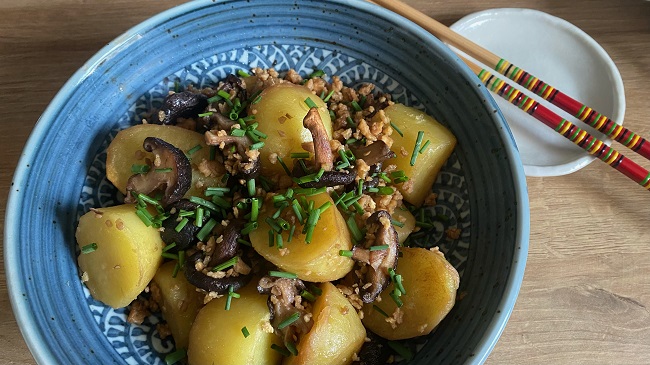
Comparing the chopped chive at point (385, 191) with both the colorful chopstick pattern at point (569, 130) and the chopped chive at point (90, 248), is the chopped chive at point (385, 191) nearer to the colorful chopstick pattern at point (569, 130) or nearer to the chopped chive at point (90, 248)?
the colorful chopstick pattern at point (569, 130)

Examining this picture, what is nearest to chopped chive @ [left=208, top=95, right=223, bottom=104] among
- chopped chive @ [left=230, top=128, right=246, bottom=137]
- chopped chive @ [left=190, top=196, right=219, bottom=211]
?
chopped chive @ [left=230, top=128, right=246, bottom=137]

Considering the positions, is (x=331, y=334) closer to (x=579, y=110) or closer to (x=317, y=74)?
(x=317, y=74)

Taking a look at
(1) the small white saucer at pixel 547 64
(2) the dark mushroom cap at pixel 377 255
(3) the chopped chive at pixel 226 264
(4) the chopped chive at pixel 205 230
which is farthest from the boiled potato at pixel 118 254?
(1) the small white saucer at pixel 547 64

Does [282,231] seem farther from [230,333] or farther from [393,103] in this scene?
[393,103]

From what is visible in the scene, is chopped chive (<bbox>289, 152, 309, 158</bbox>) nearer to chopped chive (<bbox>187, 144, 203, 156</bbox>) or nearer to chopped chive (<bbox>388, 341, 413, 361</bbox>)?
chopped chive (<bbox>187, 144, 203, 156</bbox>)

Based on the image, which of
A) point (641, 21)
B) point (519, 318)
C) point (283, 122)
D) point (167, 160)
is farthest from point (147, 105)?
point (641, 21)
